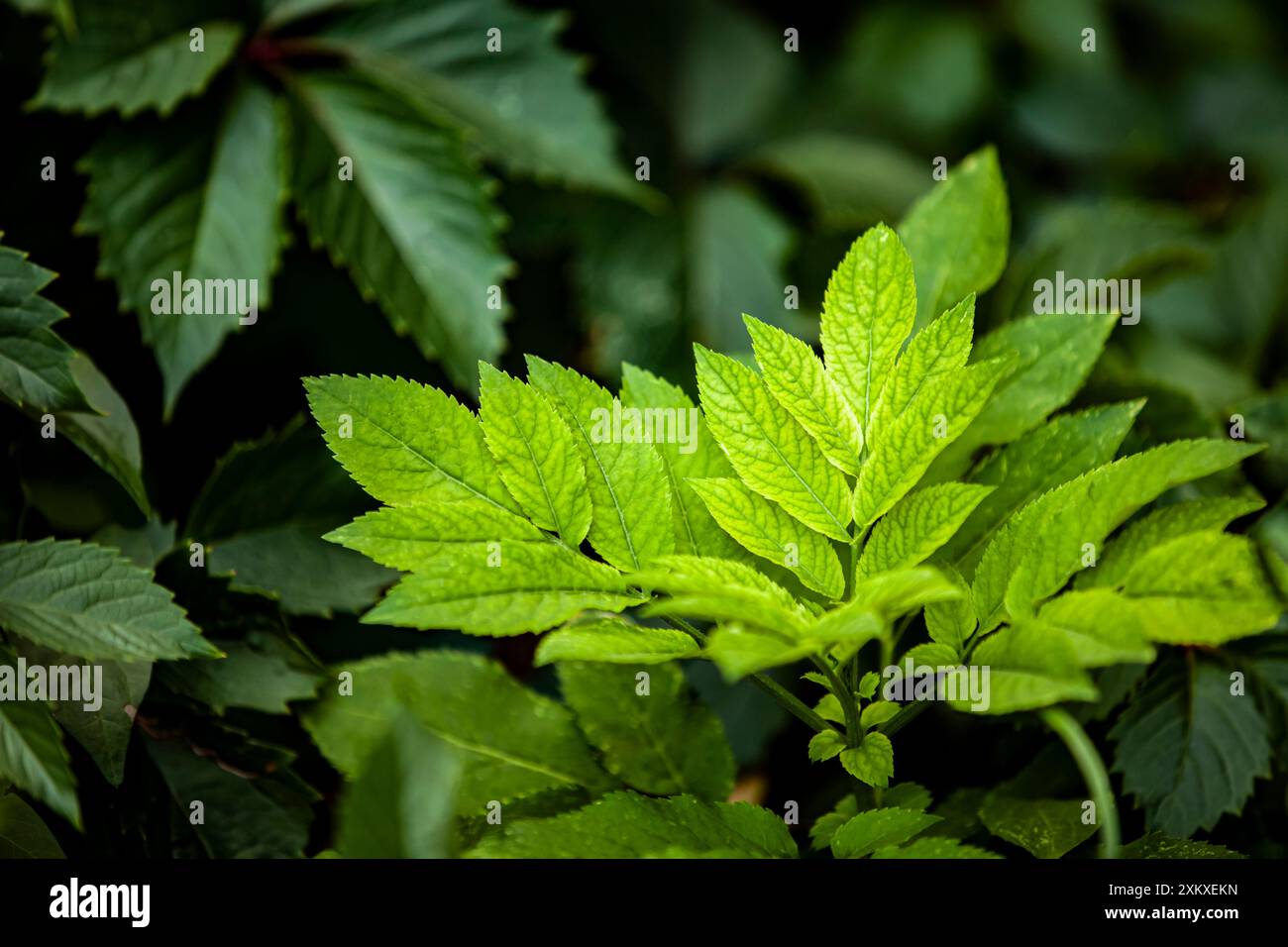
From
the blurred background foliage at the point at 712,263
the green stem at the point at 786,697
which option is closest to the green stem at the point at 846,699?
the green stem at the point at 786,697

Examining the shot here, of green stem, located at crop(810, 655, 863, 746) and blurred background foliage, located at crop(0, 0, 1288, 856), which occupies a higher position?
blurred background foliage, located at crop(0, 0, 1288, 856)

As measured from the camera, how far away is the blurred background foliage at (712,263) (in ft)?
2.22

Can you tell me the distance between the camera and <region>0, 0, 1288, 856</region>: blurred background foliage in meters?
0.68

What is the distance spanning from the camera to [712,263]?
1.11 metres

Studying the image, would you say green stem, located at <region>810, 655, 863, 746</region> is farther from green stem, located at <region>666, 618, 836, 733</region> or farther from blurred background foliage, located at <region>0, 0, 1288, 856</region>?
blurred background foliage, located at <region>0, 0, 1288, 856</region>

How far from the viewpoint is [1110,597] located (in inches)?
17.9

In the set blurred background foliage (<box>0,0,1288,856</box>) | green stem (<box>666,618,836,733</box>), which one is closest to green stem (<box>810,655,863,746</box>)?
green stem (<box>666,618,836,733</box>)

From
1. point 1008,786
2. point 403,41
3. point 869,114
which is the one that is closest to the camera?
point 1008,786

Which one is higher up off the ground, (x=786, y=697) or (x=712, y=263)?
(x=712, y=263)

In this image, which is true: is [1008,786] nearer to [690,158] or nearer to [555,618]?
[555,618]

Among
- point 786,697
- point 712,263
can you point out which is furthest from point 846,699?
point 712,263

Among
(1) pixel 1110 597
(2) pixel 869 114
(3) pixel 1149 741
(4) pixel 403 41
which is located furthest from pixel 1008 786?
(2) pixel 869 114

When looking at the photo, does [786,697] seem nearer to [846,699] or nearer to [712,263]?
[846,699]
